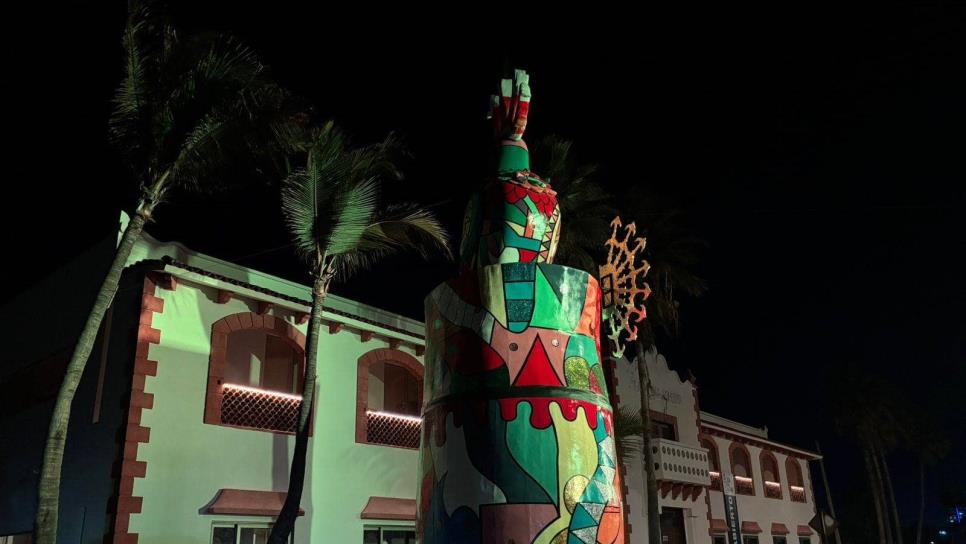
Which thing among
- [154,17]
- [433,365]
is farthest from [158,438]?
[433,365]

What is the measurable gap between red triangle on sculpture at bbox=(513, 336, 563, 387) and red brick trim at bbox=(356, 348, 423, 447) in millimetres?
9467

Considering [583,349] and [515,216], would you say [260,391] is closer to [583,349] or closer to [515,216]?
[515,216]

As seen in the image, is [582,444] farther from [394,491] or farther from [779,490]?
[779,490]

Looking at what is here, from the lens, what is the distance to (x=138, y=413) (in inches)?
455

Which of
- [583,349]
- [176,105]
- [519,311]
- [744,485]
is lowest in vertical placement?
[583,349]

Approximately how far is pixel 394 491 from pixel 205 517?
4.02 meters

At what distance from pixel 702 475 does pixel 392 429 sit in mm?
11767

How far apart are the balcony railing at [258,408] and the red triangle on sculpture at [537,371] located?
8232 millimetres

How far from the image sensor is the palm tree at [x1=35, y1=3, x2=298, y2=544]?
9.78 m

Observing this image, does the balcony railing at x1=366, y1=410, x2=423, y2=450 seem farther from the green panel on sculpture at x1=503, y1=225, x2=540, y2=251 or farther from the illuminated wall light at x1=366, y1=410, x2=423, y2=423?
the green panel on sculpture at x1=503, y1=225, x2=540, y2=251

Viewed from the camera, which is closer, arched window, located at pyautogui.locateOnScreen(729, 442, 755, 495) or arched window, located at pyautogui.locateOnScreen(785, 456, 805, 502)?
arched window, located at pyautogui.locateOnScreen(729, 442, 755, 495)

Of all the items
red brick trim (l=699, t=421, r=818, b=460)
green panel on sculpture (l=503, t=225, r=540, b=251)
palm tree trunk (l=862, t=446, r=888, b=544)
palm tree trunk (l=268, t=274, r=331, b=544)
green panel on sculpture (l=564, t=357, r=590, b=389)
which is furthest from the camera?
palm tree trunk (l=862, t=446, r=888, b=544)

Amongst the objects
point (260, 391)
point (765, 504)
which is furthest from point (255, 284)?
point (765, 504)

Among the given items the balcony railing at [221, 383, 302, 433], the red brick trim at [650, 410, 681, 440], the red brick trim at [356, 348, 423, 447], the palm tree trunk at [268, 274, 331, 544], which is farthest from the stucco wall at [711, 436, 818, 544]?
the palm tree trunk at [268, 274, 331, 544]
